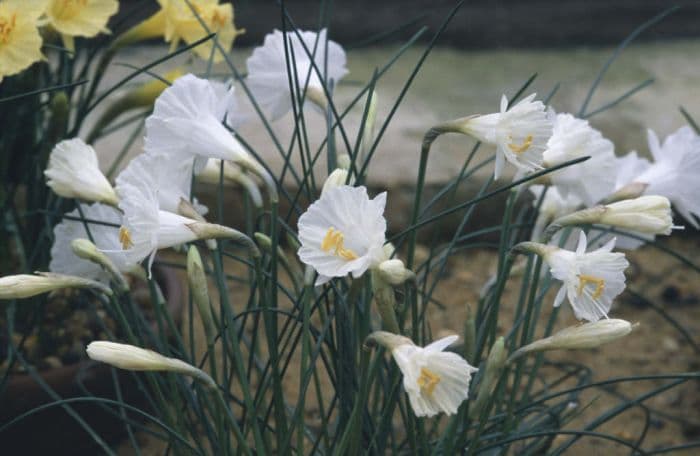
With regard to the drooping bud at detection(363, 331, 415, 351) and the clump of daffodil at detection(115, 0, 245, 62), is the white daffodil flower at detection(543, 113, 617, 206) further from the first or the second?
the clump of daffodil at detection(115, 0, 245, 62)

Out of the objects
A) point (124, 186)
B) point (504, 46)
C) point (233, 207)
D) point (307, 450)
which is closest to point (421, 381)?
point (124, 186)

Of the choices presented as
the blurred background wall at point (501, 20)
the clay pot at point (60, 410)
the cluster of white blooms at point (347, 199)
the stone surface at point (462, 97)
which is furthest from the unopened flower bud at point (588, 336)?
the blurred background wall at point (501, 20)

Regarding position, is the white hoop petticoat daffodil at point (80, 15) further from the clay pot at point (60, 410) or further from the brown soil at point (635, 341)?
the brown soil at point (635, 341)

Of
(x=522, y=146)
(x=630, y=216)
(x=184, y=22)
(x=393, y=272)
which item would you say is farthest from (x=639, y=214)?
(x=184, y=22)

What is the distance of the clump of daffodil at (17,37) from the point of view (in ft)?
4.14

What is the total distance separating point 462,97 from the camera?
2.84 meters

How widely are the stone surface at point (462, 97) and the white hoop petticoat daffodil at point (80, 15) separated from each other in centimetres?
76

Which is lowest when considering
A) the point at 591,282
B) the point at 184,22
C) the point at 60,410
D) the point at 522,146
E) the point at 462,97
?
the point at 60,410

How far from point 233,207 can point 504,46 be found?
4.95ft

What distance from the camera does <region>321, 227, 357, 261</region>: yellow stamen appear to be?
899 mm

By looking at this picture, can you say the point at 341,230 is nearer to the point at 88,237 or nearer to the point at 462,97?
the point at 88,237

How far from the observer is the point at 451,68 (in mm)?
3148

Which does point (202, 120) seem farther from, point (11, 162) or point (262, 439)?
point (11, 162)

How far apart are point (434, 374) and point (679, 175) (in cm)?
55
